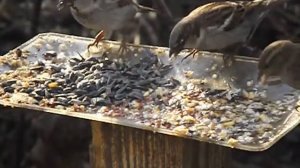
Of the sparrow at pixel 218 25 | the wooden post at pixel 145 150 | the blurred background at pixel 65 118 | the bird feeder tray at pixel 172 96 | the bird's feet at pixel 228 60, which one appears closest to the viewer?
the bird feeder tray at pixel 172 96

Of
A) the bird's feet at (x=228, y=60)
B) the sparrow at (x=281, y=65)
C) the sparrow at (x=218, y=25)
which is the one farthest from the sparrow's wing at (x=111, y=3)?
the sparrow at (x=281, y=65)

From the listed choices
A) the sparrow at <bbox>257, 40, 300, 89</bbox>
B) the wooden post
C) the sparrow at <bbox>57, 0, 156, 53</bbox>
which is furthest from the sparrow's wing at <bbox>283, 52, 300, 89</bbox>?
the sparrow at <bbox>57, 0, 156, 53</bbox>

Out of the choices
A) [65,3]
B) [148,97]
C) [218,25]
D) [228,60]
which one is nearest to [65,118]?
[65,3]

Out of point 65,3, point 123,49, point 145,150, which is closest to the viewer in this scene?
point 145,150

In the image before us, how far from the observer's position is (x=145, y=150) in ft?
10.5

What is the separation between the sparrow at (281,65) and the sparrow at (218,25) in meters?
0.32

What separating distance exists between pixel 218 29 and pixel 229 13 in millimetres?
83

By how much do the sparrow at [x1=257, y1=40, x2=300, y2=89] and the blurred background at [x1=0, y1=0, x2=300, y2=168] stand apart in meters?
0.83

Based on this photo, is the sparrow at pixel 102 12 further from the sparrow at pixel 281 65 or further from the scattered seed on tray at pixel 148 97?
the sparrow at pixel 281 65

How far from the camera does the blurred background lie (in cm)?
458

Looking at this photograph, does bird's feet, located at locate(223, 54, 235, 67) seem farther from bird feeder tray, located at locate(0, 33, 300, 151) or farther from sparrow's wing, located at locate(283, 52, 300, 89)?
sparrow's wing, located at locate(283, 52, 300, 89)

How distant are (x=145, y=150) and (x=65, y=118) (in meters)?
1.81

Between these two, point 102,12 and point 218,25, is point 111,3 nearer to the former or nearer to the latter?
point 102,12

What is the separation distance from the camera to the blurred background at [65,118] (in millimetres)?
4582
